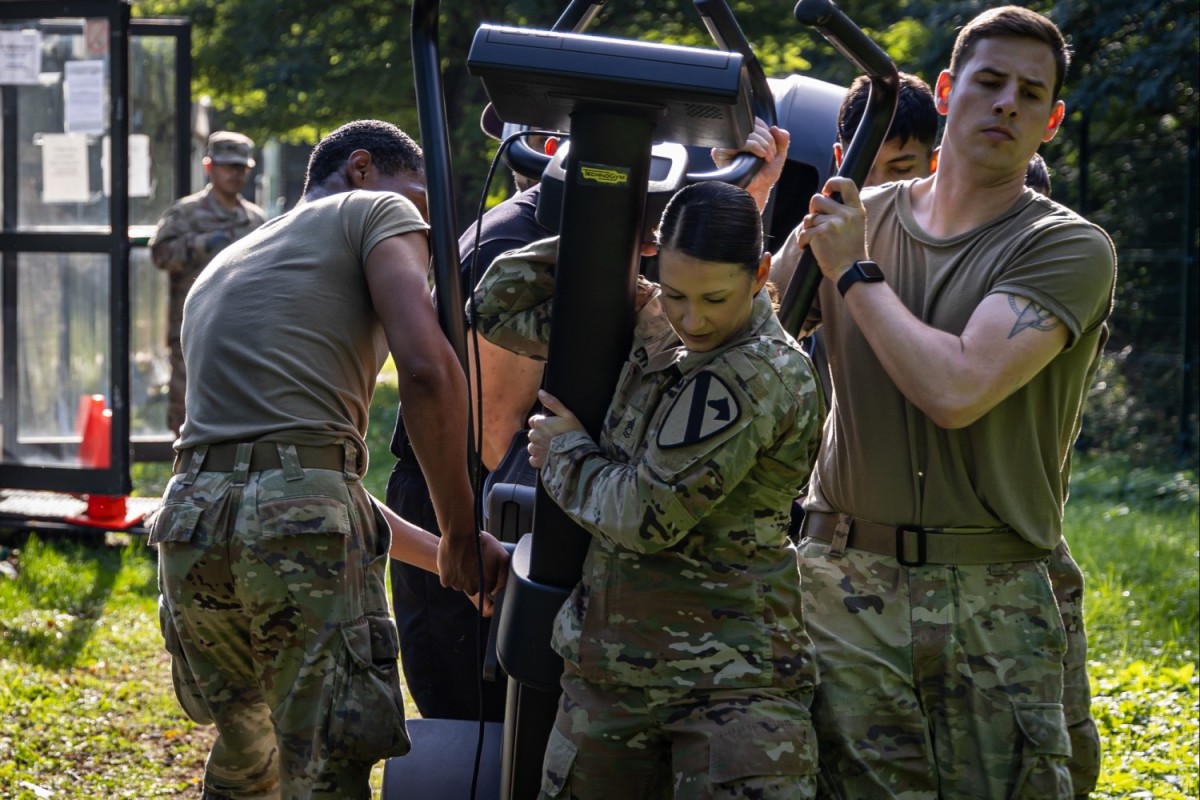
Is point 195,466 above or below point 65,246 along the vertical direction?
above

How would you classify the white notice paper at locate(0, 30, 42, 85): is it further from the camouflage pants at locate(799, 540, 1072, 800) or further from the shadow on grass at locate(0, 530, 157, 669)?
the camouflage pants at locate(799, 540, 1072, 800)

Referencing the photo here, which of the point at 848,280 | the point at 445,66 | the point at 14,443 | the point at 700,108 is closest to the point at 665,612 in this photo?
the point at 848,280

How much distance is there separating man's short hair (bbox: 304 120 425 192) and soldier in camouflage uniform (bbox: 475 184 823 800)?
117cm

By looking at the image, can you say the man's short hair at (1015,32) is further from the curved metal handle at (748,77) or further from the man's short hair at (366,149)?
the man's short hair at (366,149)

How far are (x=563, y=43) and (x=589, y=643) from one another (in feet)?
3.30

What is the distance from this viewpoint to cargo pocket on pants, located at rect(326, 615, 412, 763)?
303 cm

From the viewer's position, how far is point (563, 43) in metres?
2.38

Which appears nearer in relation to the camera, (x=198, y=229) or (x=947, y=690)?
(x=947, y=690)

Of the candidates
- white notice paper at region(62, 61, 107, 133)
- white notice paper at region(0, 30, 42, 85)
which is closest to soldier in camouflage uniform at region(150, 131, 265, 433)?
white notice paper at region(62, 61, 107, 133)

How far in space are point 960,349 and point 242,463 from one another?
1.50 meters

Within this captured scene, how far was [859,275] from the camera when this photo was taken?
→ 262 cm

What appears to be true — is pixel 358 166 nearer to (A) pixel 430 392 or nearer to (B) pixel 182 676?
(A) pixel 430 392

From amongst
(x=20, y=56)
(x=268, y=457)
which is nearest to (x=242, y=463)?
(x=268, y=457)

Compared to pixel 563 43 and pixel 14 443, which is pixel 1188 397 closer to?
pixel 14 443
